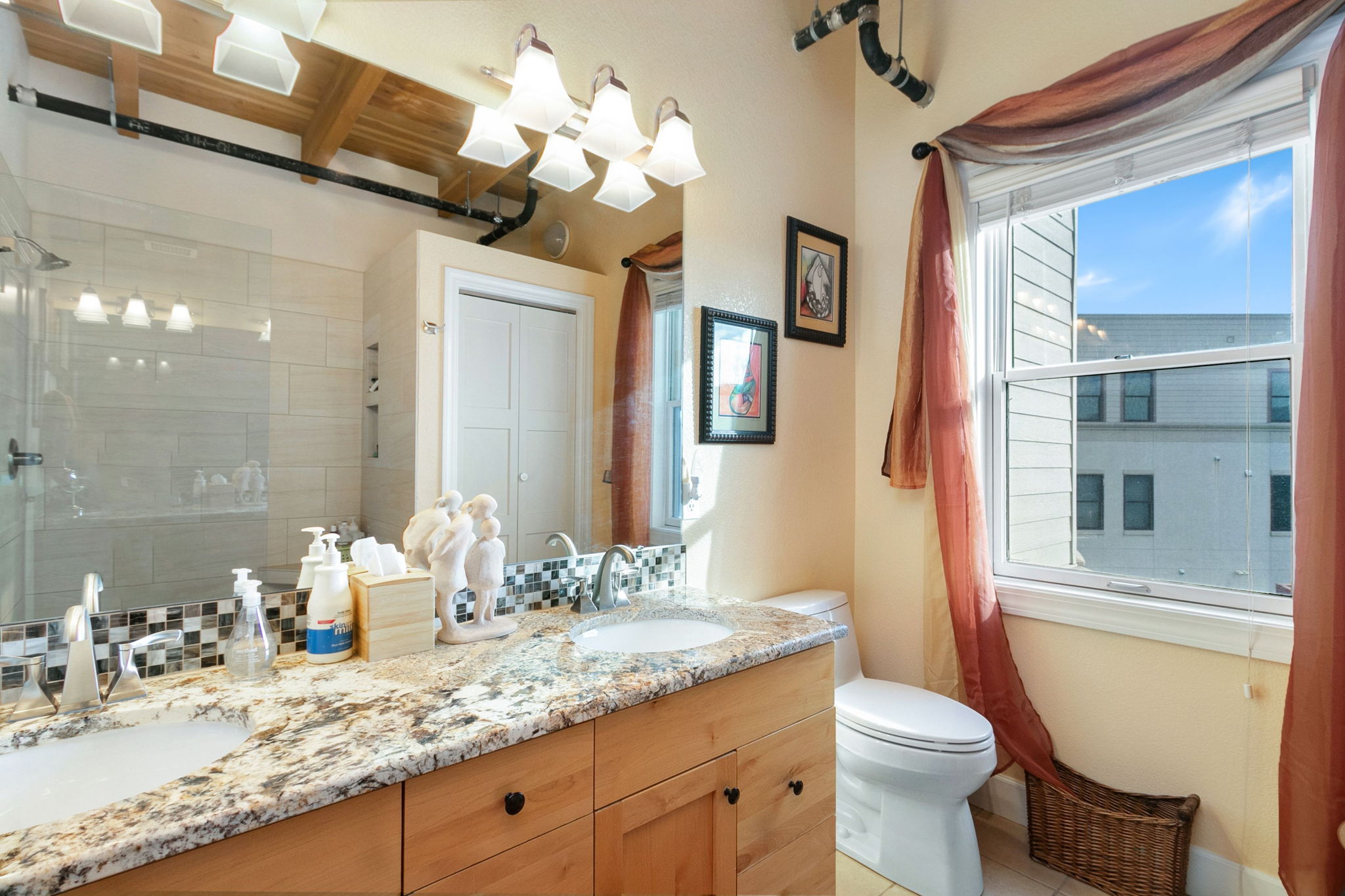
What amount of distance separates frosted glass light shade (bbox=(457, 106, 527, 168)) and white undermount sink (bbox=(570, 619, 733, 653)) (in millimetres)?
1149

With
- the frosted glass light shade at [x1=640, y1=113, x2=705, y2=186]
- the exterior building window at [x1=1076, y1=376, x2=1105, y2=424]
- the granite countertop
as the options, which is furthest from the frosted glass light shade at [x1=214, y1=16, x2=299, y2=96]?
the exterior building window at [x1=1076, y1=376, x2=1105, y2=424]

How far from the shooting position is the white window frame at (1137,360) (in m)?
1.57

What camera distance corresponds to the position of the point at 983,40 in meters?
2.11

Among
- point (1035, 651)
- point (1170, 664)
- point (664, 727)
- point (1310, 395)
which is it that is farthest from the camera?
point (1035, 651)

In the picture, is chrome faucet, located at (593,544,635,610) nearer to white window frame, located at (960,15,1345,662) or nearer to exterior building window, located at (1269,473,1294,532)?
white window frame, located at (960,15,1345,662)

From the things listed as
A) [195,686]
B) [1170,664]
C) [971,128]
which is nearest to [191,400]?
[195,686]

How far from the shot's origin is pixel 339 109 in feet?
4.22

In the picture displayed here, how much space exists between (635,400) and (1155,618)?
161cm

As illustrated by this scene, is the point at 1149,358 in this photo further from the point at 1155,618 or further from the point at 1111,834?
the point at 1111,834

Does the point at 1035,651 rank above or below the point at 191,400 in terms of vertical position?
below

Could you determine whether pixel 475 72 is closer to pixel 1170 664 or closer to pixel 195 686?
pixel 195 686

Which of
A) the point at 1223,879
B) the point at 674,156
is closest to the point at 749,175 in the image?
the point at 674,156

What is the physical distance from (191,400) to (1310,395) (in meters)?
2.37

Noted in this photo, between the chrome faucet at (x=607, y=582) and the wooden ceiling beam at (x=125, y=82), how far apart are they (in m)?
1.23
